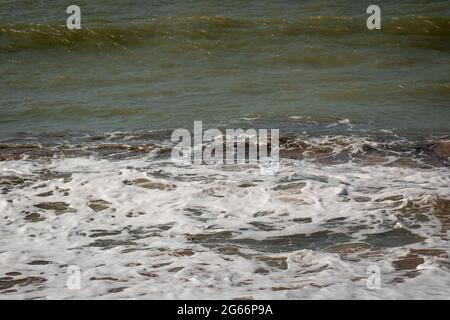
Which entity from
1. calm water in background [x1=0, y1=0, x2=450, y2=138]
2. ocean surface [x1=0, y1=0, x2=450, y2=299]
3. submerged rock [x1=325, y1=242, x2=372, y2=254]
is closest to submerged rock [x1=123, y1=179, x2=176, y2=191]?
ocean surface [x1=0, y1=0, x2=450, y2=299]

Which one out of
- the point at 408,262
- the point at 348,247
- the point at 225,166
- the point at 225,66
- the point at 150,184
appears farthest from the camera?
the point at 225,66

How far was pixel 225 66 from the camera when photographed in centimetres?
1356

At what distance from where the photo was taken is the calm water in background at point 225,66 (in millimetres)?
10609

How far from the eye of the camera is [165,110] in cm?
1102

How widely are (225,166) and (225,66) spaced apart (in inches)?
220

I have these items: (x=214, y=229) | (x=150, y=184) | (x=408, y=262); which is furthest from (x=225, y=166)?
(x=408, y=262)

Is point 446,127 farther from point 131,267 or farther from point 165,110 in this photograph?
point 131,267

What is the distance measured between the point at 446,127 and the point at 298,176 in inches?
112

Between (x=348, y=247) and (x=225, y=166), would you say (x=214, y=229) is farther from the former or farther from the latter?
(x=225, y=166)

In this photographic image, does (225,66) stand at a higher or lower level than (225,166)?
higher

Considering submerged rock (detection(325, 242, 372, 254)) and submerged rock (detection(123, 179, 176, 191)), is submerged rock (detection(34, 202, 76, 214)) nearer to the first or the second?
submerged rock (detection(123, 179, 176, 191))

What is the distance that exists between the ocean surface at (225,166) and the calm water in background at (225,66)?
0.05 meters

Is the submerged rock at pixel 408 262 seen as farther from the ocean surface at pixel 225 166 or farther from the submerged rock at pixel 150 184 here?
the submerged rock at pixel 150 184

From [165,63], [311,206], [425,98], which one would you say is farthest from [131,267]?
[165,63]
